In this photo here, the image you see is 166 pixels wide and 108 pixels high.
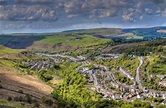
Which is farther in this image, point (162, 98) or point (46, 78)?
point (46, 78)

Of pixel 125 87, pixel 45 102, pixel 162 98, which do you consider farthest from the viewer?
pixel 125 87

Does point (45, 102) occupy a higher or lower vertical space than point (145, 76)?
higher

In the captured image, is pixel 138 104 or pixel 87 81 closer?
pixel 138 104

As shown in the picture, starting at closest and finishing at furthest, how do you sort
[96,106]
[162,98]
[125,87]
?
[96,106]
[162,98]
[125,87]

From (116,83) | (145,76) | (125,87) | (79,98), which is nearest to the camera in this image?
(79,98)

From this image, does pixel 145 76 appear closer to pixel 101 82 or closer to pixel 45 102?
pixel 101 82

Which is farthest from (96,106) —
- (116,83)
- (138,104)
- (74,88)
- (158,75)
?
(158,75)

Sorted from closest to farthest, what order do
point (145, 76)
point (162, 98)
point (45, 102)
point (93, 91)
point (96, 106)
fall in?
1. point (45, 102)
2. point (96, 106)
3. point (162, 98)
4. point (93, 91)
5. point (145, 76)

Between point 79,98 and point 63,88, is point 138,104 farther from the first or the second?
point 63,88

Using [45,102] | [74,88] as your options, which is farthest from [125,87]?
[45,102]
